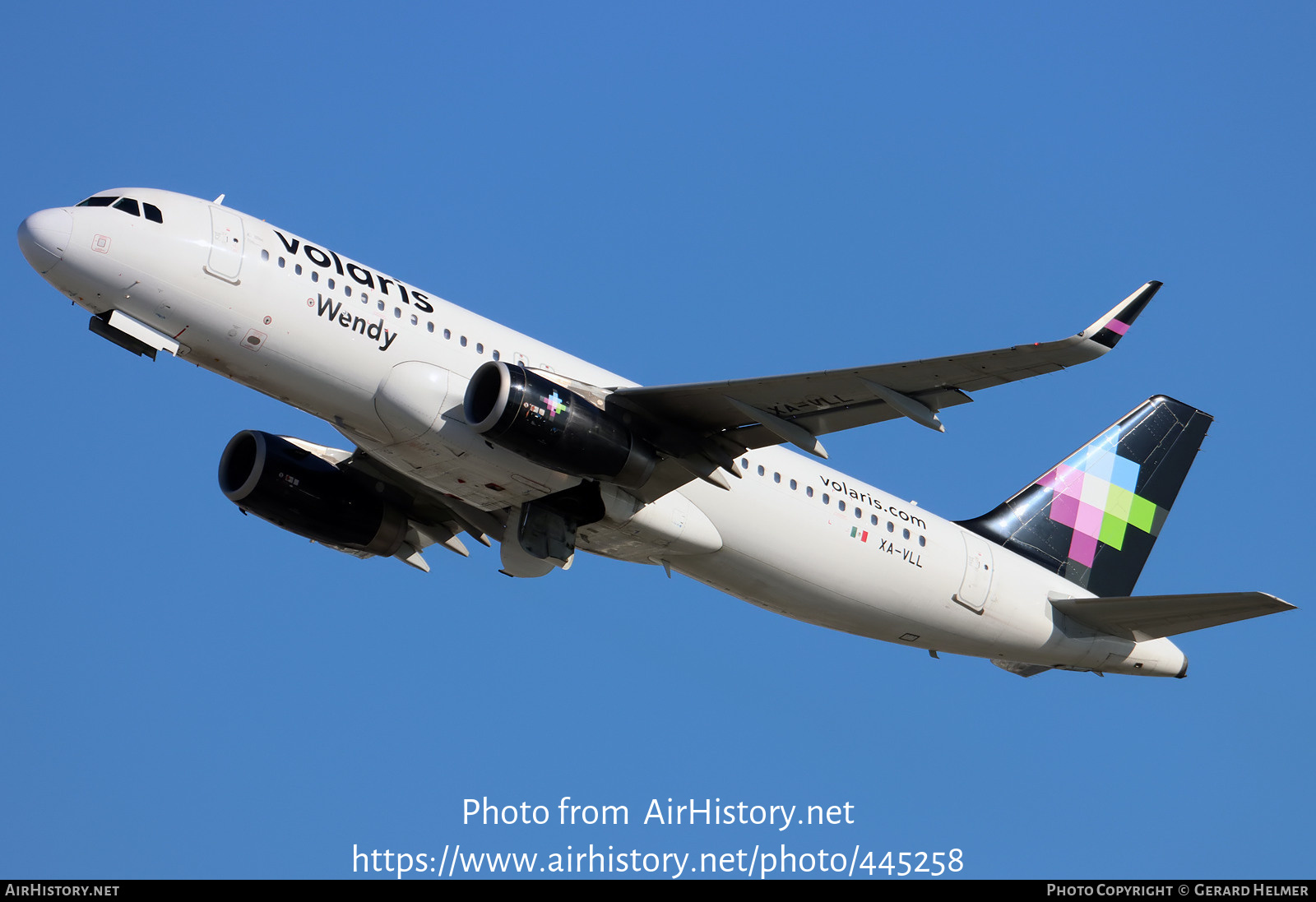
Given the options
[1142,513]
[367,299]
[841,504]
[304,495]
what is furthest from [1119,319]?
[304,495]

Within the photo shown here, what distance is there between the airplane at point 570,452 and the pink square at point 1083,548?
356 millimetres

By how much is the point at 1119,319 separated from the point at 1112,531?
15448mm

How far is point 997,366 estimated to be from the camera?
76.8 feet

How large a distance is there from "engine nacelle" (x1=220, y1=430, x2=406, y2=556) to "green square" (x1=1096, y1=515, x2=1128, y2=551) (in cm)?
1787

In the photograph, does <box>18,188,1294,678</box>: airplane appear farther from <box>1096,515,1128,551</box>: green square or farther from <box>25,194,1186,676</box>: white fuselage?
<box>1096,515,1128,551</box>: green square

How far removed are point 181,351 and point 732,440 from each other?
10.3 m

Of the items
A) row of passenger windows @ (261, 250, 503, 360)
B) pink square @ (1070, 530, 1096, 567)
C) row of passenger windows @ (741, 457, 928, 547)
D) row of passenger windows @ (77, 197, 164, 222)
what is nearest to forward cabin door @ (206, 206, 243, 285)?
row of passenger windows @ (261, 250, 503, 360)

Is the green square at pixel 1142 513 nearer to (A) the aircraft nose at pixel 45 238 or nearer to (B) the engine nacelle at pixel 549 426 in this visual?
(B) the engine nacelle at pixel 549 426

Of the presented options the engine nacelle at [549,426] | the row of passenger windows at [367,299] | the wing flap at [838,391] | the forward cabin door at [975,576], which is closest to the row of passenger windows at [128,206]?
the row of passenger windows at [367,299]

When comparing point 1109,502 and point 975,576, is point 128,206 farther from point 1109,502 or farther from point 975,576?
point 1109,502

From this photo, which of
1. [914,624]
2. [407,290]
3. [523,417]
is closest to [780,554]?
[914,624]

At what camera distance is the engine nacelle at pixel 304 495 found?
30656 mm

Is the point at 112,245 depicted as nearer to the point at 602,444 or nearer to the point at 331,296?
the point at 331,296

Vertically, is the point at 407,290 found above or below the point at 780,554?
above
